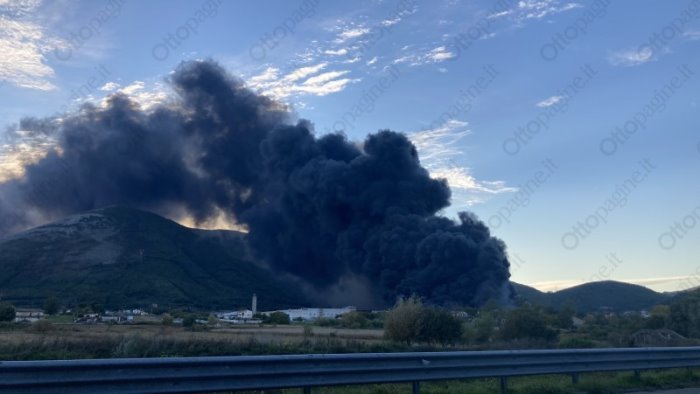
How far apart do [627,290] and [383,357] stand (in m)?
142

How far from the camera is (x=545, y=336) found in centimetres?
3291

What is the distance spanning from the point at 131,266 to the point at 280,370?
327 ft

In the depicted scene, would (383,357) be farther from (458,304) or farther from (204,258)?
(204,258)

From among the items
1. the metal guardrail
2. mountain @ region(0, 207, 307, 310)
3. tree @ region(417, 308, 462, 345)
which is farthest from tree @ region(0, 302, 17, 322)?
the metal guardrail

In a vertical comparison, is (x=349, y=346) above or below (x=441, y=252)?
below

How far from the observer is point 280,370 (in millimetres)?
10102

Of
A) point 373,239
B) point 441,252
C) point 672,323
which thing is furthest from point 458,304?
point 672,323

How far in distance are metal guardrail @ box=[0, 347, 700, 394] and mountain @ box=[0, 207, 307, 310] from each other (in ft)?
258

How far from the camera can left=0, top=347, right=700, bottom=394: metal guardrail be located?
8.41 meters

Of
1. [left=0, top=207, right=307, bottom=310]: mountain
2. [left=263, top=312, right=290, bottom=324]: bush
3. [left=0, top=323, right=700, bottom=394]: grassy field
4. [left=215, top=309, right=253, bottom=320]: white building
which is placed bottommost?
[left=0, top=323, right=700, bottom=394]: grassy field

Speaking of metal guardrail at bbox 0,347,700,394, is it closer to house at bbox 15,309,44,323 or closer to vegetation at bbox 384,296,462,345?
vegetation at bbox 384,296,462,345

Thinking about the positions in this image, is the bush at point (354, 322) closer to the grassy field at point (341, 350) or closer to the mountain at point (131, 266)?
the grassy field at point (341, 350)

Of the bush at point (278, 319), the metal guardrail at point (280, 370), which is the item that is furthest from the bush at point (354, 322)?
the metal guardrail at point (280, 370)

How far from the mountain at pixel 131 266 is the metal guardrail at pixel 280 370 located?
258 feet
